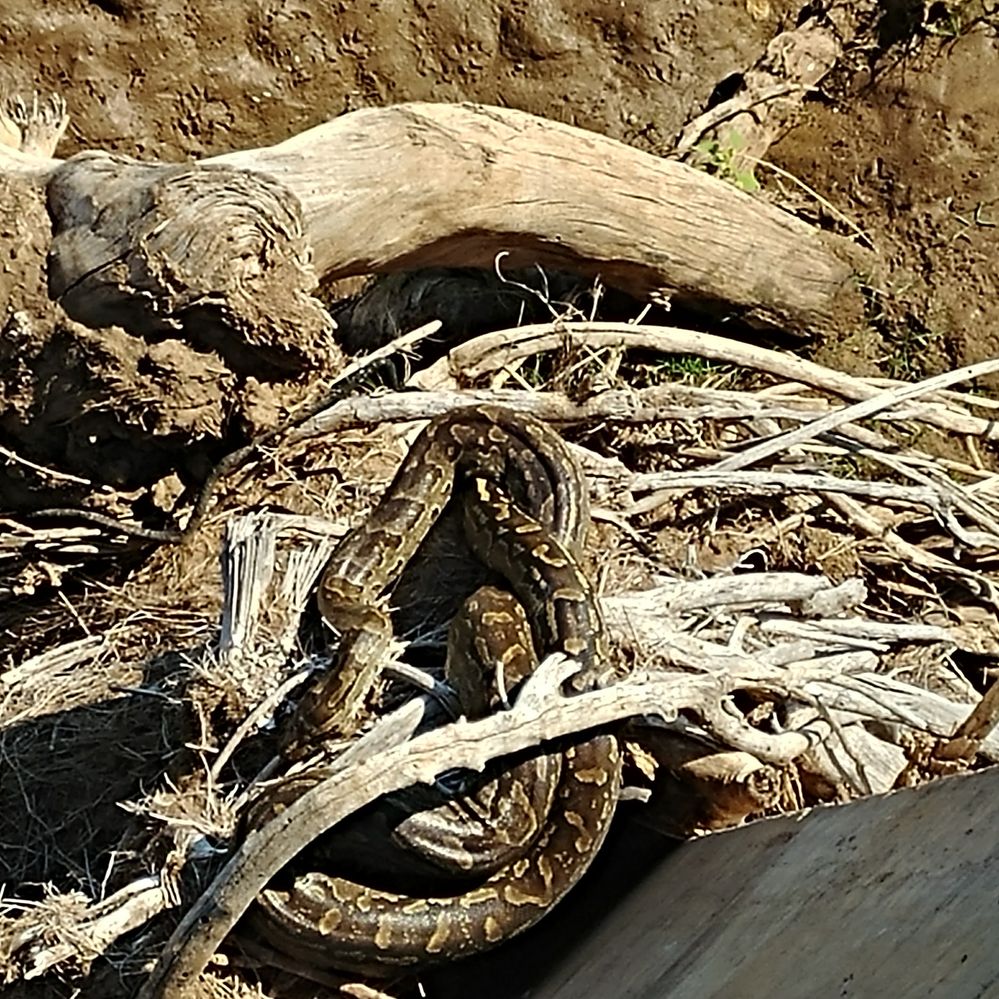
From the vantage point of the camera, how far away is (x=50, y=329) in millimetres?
4367

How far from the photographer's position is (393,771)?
3.81 m

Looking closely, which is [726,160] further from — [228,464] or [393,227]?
[228,464]

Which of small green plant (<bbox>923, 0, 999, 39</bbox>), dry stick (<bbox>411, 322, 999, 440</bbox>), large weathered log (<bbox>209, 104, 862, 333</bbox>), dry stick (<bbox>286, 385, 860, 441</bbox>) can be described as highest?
small green plant (<bbox>923, 0, 999, 39</bbox>)

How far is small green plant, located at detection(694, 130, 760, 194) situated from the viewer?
669cm

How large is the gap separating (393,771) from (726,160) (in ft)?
12.6

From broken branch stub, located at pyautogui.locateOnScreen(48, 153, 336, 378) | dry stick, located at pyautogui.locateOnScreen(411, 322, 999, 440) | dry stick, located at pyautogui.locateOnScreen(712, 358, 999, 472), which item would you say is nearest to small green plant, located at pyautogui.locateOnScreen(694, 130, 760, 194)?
dry stick, located at pyautogui.locateOnScreen(411, 322, 999, 440)

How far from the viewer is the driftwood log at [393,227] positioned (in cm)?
425

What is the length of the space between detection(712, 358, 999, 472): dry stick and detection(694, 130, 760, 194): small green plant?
132 centimetres

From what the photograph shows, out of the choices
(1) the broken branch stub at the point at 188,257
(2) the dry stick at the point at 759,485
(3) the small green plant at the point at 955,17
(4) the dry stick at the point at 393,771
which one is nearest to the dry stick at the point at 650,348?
(2) the dry stick at the point at 759,485

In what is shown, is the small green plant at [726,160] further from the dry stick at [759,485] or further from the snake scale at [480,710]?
the snake scale at [480,710]

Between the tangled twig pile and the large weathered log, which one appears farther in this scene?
the large weathered log

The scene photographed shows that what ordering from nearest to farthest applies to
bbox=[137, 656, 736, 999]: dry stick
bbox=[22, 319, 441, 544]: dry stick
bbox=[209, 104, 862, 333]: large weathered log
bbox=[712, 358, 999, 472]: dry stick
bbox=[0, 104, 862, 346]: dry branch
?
bbox=[137, 656, 736, 999]: dry stick, bbox=[0, 104, 862, 346]: dry branch, bbox=[209, 104, 862, 333]: large weathered log, bbox=[22, 319, 441, 544]: dry stick, bbox=[712, 358, 999, 472]: dry stick

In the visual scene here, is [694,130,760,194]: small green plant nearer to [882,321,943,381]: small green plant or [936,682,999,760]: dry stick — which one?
[882,321,943,381]: small green plant

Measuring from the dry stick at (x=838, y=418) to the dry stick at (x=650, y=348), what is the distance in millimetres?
200
